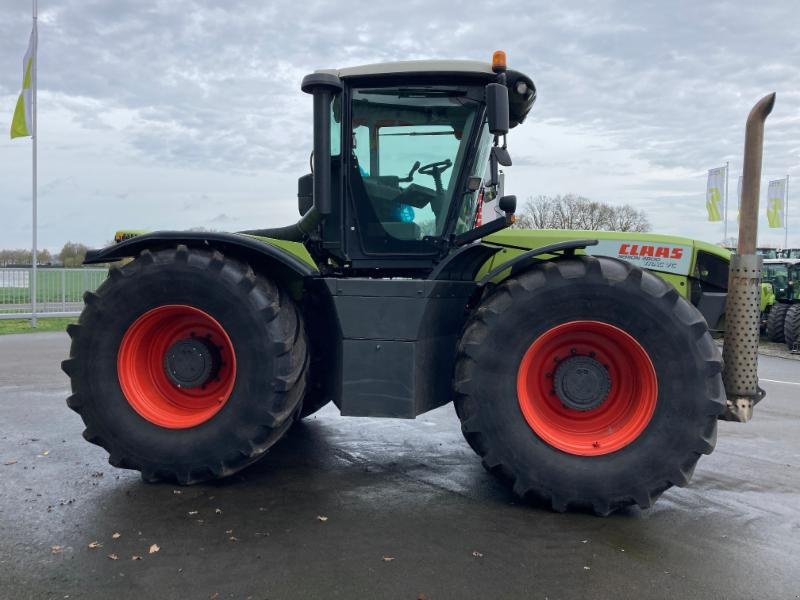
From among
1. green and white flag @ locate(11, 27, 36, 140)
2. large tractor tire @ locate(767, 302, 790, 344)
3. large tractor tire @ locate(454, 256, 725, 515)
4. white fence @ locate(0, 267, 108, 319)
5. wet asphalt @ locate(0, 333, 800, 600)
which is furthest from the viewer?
white fence @ locate(0, 267, 108, 319)

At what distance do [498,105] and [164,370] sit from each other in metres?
2.70

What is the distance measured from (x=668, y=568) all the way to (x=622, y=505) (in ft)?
1.96

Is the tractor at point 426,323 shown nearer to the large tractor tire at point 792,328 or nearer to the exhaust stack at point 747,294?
the exhaust stack at point 747,294

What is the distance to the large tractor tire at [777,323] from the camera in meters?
17.0

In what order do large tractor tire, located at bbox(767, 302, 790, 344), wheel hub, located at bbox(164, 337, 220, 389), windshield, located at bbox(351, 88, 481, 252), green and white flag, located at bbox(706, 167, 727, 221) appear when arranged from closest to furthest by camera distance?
1. wheel hub, located at bbox(164, 337, 220, 389)
2. windshield, located at bbox(351, 88, 481, 252)
3. large tractor tire, located at bbox(767, 302, 790, 344)
4. green and white flag, located at bbox(706, 167, 727, 221)

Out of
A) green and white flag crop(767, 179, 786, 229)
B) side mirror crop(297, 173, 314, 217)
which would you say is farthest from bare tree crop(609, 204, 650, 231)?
side mirror crop(297, 173, 314, 217)

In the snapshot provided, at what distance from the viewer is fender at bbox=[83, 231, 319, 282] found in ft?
13.7

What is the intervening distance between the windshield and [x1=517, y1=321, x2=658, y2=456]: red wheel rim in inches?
43.5

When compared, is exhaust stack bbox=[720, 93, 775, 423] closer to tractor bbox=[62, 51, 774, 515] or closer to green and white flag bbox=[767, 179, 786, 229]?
tractor bbox=[62, 51, 774, 515]

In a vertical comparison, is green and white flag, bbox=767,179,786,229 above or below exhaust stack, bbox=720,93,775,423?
above

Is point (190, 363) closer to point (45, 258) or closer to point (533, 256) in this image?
point (533, 256)

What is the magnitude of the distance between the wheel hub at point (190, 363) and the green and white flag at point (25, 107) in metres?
13.7

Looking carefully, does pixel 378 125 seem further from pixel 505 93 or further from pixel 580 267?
pixel 580 267

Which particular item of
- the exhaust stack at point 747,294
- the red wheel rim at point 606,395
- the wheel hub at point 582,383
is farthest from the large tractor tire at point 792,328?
the wheel hub at point 582,383
